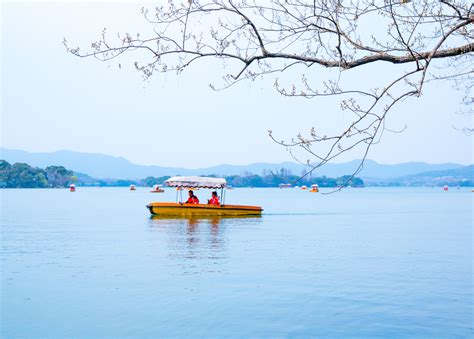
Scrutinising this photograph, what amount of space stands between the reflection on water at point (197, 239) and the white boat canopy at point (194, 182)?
7.85 ft

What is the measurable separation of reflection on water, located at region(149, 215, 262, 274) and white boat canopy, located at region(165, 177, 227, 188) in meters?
2.39

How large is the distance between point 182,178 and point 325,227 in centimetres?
1062

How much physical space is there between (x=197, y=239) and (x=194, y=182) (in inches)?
313

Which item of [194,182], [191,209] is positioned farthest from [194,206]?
[194,182]

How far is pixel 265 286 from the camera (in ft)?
55.7

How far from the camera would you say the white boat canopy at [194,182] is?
119 feet

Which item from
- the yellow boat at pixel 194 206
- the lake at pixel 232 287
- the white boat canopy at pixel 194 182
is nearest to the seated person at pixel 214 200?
the yellow boat at pixel 194 206

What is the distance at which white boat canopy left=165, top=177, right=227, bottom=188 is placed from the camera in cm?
3634

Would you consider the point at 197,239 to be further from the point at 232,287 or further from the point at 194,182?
the point at 232,287

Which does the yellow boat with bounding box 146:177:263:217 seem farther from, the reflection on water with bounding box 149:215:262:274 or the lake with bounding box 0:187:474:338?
the lake with bounding box 0:187:474:338

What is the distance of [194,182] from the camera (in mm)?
36656

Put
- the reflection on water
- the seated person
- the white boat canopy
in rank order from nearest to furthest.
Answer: the reflection on water
the white boat canopy
the seated person

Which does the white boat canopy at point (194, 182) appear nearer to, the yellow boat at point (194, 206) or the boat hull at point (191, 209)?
the yellow boat at point (194, 206)

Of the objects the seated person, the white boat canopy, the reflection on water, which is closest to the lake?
the reflection on water
